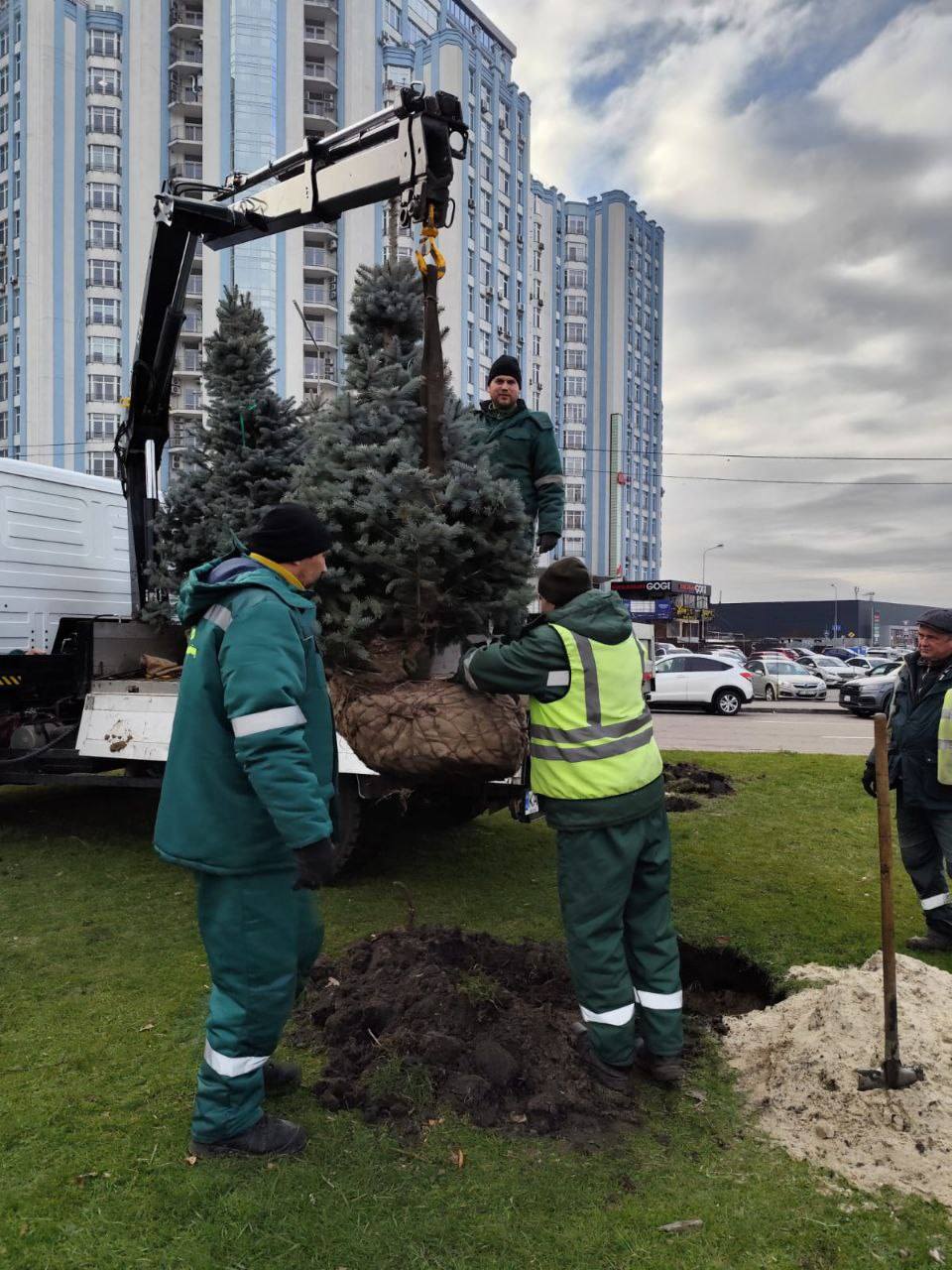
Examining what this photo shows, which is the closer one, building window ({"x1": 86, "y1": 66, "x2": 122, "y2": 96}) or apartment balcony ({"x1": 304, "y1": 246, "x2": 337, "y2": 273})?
building window ({"x1": 86, "y1": 66, "x2": 122, "y2": 96})

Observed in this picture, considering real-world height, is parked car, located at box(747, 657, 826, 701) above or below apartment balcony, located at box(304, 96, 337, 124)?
below

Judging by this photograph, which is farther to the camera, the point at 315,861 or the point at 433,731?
the point at 433,731

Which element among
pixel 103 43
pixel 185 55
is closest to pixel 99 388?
pixel 103 43

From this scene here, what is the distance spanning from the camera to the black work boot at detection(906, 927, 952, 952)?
4.74m

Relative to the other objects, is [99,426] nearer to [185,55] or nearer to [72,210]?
[72,210]

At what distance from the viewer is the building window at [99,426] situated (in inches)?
1689

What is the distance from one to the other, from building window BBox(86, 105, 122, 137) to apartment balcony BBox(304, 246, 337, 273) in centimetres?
1090

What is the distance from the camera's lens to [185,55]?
44.5 metres

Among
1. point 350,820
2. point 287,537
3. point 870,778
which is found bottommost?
point 350,820

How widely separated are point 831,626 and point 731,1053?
312 feet

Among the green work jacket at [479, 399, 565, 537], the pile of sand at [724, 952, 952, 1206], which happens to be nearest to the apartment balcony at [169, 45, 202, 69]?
the green work jacket at [479, 399, 565, 537]

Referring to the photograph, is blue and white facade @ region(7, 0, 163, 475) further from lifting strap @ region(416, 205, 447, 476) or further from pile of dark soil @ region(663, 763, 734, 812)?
lifting strap @ region(416, 205, 447, 476)

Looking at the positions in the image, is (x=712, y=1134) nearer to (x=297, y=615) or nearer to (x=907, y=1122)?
(x=907, y=1122)

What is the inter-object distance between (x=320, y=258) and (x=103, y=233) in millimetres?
10664
